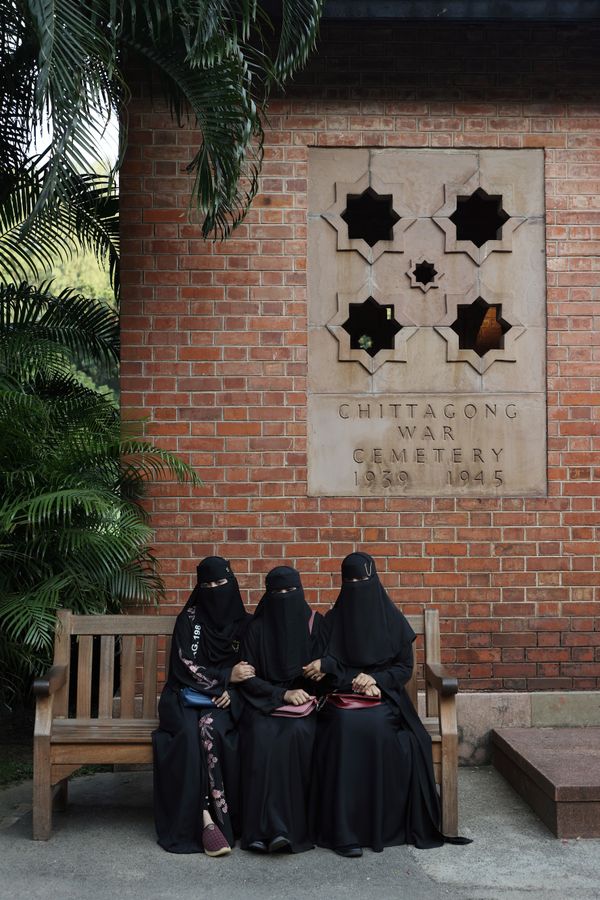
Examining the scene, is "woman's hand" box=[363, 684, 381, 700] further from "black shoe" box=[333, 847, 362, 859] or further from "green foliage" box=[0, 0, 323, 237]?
"green foliage" box=[0, 0, 323, 237]

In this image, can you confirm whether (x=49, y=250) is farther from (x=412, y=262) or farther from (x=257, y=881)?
(x=257, y=881)

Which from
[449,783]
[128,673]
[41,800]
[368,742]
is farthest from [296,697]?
[41,800]

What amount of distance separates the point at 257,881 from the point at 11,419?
294cm

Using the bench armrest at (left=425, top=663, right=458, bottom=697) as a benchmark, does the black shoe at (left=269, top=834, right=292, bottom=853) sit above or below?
below

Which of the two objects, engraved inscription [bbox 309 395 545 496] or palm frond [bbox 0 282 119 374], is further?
palm frond [bbox 0 282 119 374]

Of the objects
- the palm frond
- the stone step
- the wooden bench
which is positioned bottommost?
the stone step

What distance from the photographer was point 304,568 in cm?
653

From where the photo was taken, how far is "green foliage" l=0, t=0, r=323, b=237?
5332mm

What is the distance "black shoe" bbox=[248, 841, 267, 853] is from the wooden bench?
67 centimetres

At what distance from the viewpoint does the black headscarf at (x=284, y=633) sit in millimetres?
5148

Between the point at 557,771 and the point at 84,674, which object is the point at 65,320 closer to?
the point at 84,674

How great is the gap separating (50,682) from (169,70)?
3.61 m

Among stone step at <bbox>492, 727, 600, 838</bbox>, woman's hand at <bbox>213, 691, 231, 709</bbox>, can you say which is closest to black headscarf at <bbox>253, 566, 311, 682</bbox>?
woman's hand at <bbox>213, 691, 231, 709</bbox>

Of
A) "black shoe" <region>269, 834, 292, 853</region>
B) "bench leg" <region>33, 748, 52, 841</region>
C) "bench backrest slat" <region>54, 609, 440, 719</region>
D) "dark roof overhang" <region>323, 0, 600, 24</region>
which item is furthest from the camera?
"dark roof overhang" <region>323, 0, 600, 24</region>
